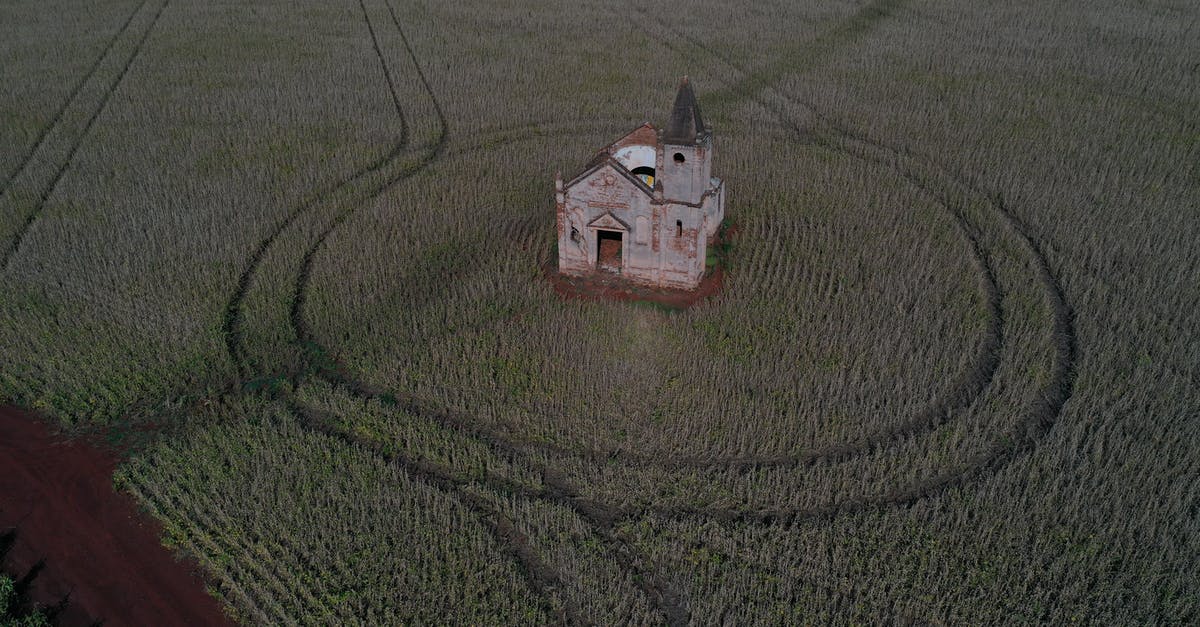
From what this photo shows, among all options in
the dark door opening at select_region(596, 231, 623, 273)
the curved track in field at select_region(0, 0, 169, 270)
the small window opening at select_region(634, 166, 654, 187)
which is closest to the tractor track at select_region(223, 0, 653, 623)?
the curved track in field at select_region(0, 0, 169, 270)

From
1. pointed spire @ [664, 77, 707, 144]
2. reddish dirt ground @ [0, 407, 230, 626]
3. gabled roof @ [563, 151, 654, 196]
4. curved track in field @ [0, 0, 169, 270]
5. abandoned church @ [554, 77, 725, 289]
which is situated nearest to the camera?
reddish dirt ground @ [0, 407, 230, 626]

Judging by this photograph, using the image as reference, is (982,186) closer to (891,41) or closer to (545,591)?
(891,41)

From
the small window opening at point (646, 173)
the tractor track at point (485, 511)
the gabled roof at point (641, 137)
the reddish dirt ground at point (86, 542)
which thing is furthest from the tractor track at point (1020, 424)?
the gabled roof at point (641, 137)

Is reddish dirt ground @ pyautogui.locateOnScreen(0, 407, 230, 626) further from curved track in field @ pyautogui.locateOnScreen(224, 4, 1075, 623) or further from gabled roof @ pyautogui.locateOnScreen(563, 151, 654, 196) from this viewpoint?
gabled roof @ pyautogui.locateOnScreen(563, 151, 654, 196)

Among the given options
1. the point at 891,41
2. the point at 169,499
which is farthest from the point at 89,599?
the point at 891,41

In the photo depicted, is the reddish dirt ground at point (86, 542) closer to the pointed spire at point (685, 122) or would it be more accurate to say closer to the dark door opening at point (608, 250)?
the dark door opening at point (608, 250)

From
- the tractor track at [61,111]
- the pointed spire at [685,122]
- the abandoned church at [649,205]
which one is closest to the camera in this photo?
the pointed spire at [685,122]

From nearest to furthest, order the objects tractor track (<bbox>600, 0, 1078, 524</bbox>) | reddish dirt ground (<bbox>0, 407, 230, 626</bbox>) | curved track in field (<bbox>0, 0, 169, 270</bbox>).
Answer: reddish dirt ground (<bbox>0, 407, 230, 626</bbox>)
tractor track (<bbox>600, 0, 1078, 524</bbox>)
curved track in field (<bbox>0, 0, 169, 270</bbox>)
